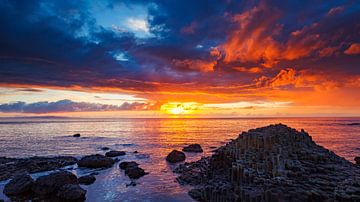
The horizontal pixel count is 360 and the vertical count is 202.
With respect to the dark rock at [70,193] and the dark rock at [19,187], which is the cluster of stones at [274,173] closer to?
the dark rock at [70,193]

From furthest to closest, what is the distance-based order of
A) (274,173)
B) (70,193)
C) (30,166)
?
(30,166) → (70,193) → (274,173)

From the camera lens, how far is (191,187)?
29.5 metres

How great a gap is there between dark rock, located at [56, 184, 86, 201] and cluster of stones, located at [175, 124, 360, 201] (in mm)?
11573

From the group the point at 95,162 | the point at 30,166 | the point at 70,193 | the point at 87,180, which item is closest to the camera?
the point at 70,193

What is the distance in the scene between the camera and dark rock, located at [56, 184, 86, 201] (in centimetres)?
2512

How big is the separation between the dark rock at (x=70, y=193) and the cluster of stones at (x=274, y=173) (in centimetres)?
1157

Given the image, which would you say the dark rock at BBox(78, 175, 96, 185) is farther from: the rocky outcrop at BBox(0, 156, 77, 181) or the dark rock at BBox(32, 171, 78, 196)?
the rocky outcrop at BBox(0, 156, 77, 181)

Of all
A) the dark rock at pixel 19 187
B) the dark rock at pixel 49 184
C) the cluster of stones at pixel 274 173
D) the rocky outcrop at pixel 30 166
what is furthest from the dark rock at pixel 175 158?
the dark rock at pixel 19 187

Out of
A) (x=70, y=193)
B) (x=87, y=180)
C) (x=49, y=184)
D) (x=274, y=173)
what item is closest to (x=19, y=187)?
(x=49, y=184)

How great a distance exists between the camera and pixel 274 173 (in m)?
24.8

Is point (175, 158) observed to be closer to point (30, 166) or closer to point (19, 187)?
point (30, 166)

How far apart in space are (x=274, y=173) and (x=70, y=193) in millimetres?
20956

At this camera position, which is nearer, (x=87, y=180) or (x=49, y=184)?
(x=49, y=184)

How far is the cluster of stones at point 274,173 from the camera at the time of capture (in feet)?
68.8
